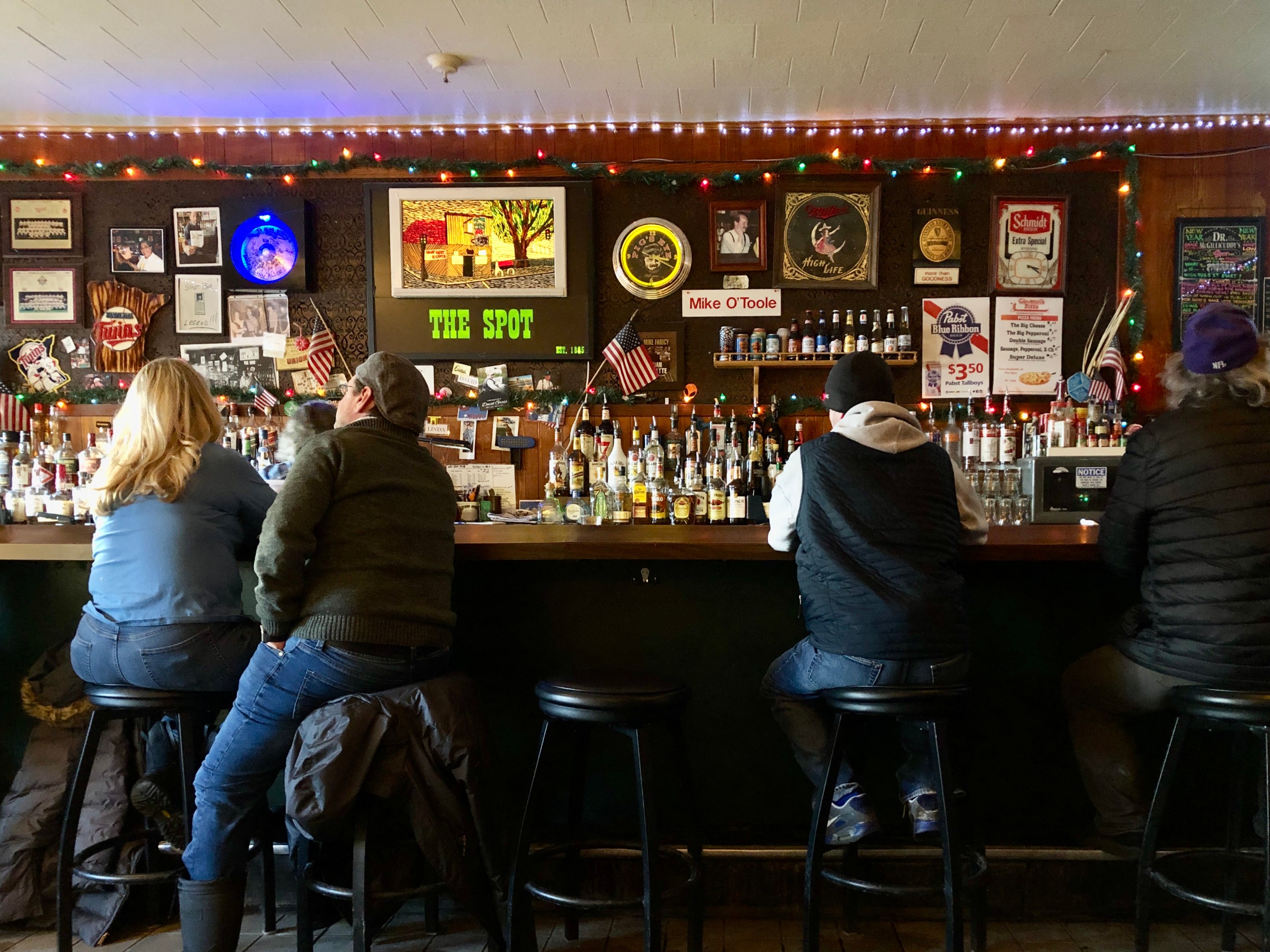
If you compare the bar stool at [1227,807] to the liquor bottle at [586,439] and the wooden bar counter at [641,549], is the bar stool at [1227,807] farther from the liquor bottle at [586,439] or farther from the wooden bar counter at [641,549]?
the liquor bottle at [586,439]

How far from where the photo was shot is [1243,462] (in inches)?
84.4

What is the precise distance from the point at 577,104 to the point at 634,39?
88cm

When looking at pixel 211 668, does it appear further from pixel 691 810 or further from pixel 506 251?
pixel 506 251

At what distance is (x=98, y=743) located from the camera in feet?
7.86

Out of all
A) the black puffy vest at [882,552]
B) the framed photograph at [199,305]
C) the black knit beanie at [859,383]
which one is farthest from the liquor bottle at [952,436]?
the framed photograph at [199,305]

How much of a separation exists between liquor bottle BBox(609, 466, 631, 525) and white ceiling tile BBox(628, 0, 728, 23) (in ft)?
7.57

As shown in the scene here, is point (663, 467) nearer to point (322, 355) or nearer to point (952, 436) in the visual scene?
point (952, 436)

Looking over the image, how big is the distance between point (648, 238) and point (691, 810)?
3614mm

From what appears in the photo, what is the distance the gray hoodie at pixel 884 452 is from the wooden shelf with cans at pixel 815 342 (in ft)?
8.57

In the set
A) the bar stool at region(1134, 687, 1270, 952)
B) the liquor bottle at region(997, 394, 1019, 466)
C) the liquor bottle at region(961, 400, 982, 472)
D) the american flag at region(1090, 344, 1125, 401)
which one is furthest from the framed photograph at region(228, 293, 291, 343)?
the bar stool at region(1134, 687, 1270, 952)

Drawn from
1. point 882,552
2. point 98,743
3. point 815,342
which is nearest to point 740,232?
point 815,342

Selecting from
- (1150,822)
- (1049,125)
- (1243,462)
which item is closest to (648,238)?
(1049,125)

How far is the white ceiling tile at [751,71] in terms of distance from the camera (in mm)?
4211

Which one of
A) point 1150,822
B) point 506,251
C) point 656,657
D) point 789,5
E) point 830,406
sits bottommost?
point 1150,822
